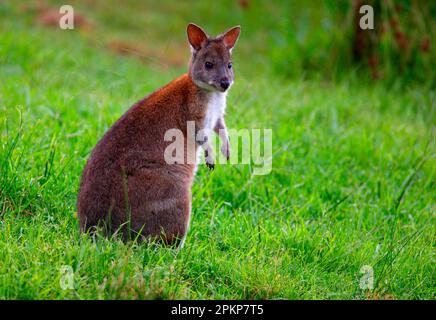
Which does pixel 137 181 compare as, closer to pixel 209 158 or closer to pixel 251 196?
pixel 209 158

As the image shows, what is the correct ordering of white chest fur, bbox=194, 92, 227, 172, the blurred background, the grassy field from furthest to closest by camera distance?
the blurred background
white chest fur, bbox=194, 92, 227, 172
the grassy field

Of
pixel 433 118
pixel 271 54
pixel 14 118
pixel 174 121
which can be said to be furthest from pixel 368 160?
pixel 271 54

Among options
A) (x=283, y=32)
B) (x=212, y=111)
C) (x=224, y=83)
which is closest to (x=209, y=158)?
(x=212, y=111)

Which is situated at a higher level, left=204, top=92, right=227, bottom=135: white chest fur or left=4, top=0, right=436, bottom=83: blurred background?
left=4, top=0, right=436, bottom=83: blurred background

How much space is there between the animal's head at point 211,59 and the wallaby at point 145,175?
0.25 feet

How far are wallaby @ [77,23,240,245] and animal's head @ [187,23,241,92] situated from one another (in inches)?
3.0

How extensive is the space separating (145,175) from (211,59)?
1.14 m

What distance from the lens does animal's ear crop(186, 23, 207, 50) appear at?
4.79m

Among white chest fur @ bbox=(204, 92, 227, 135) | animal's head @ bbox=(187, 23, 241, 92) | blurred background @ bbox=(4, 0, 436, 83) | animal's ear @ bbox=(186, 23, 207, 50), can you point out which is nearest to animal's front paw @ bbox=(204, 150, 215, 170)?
white chest fur @ bbox=(204, 92, 227, 135)

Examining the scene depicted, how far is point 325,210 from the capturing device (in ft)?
16.6

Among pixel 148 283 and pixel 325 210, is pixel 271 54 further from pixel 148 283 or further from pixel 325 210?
pixel 148 283

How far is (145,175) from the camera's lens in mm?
4016

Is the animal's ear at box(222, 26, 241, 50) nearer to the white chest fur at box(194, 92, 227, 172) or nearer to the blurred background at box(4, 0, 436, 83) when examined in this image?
the white chest fur at box(194, 92, 227, 172)

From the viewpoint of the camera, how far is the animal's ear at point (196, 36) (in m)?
4.79
